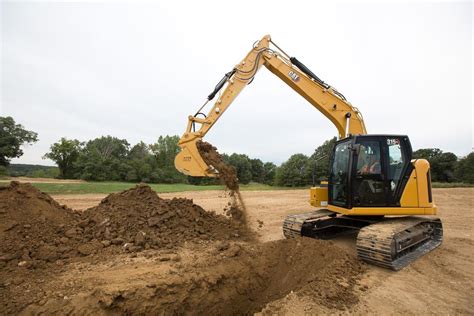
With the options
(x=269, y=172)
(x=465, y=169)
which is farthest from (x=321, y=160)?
(x=269, y=172)

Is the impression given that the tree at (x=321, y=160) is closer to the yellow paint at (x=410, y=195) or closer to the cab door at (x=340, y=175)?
the cab door at (x=340, y=175)

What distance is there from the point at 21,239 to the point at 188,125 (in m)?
3.89

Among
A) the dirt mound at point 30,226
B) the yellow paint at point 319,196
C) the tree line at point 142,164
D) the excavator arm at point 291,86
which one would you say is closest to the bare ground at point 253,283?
the dirt mound at point 30,226

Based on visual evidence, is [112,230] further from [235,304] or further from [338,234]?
[338,234]

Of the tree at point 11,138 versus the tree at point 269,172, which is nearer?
the tree at point 11,138

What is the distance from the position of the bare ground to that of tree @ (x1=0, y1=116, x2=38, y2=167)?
152ft

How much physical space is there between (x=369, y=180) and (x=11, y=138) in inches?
1995

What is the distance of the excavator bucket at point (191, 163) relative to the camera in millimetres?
5836

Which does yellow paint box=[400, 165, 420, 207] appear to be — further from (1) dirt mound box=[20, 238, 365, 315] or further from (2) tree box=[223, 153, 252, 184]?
(2) tree box=[223, 153, 252, 184]

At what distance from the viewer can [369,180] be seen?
5395 mm

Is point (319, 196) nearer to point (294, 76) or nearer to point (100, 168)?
point (294, 76)

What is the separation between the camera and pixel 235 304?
4070 mm

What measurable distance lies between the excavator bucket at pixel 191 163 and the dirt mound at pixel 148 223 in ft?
3.76

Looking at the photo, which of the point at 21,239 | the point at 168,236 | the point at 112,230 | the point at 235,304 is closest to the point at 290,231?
the point at 235,304
